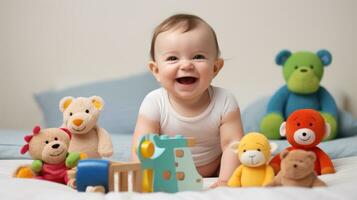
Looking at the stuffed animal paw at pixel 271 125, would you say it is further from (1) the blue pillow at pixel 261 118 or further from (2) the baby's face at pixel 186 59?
(2) the baby's face at pixel 186 59

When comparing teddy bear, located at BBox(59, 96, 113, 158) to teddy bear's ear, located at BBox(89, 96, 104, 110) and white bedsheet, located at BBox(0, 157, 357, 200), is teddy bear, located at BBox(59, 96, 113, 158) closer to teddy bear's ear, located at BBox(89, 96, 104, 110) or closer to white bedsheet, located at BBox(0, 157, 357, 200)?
teddy bear's ear, located at BBox(89, 96, 104, 110)

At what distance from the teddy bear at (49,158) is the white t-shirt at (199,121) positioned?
249 millimetres

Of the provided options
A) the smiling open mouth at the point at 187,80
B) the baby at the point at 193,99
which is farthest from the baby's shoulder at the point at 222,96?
the smiling open mouth at the point at 187,80

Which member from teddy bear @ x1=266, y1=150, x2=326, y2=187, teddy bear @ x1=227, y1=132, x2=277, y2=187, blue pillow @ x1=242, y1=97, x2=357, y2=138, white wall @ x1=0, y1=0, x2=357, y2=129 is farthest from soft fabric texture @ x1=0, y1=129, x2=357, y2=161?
white wall @ x1=0, y1=0, x2=357, y2=129

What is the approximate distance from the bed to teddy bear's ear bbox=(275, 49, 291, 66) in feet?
0.57

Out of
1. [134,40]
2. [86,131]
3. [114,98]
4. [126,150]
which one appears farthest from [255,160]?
[134,40]

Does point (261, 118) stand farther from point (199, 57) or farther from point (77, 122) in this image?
point (77, 122)

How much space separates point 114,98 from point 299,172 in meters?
1.49

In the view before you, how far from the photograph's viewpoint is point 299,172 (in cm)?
86

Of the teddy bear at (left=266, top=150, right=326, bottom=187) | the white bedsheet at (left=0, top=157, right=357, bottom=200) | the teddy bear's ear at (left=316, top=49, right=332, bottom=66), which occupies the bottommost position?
the white bedsheet at (left=0, top=157, right=357, bottom=200)

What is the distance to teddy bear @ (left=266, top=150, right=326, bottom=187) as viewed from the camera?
86 centimetres

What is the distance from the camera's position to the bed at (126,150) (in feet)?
2.52

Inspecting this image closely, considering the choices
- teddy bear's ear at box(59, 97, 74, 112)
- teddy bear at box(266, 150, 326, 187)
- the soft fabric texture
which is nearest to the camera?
teddy bear at box(266, 150, 326, 187)

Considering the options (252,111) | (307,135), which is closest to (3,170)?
(307,135)
